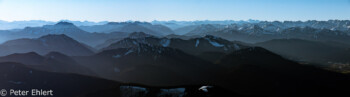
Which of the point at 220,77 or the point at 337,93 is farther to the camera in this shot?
the point at 220,77

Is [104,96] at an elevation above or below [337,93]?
above

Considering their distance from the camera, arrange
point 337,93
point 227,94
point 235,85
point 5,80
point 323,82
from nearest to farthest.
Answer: point 227,94, point 5,80, point 337,93, point 235,85, point 323,82

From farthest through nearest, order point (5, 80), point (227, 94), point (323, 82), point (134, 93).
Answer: point (323, 82) < point (5, 80) < point (134, 93) < point (227, 94)

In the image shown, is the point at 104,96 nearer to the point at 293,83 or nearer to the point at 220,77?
the point at 220,77

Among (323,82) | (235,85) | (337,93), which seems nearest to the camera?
(337,93)

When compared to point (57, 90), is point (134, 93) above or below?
above

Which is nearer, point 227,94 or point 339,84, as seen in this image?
point 227,94

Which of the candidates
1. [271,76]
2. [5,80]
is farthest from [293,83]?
[5,80]

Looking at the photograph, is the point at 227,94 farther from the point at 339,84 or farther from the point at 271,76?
the point at 339,84

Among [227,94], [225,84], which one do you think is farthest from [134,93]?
[225,84]
